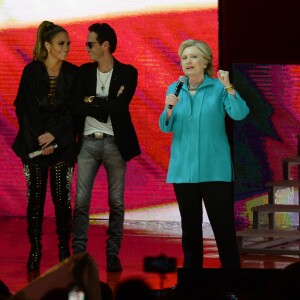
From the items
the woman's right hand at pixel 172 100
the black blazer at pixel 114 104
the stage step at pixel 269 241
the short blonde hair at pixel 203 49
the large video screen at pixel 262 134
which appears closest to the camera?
the woman's right hand at pixel 172 100

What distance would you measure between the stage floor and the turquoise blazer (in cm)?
75

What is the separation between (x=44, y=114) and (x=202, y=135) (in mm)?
1200

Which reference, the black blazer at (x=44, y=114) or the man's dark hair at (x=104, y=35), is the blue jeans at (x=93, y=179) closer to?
the black blazer at (x=44, y=114)

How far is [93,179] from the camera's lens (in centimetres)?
655

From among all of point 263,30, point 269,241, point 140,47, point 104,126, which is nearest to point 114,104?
point 104,126

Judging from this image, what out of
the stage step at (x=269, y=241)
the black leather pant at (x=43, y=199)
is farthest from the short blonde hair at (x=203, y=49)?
the stage step at (x=269, y=241)

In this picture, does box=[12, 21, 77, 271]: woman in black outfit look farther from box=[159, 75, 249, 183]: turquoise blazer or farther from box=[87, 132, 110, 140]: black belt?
box=[159, 75, 249, 183]: turquoise blazer

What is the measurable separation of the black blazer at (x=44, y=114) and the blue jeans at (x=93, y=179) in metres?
0.10

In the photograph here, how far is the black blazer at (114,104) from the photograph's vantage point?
6305 millimetres

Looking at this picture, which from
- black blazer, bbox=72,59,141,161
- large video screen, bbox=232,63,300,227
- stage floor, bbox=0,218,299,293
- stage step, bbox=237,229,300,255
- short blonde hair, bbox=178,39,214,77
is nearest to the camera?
short blonde hair, bbox=178,39,214,77

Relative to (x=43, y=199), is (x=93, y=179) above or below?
above

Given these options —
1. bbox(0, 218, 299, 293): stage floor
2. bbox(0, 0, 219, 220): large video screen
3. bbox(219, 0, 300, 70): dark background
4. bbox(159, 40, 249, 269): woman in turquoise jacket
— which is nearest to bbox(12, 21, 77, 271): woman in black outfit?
bbox(0, 218, 299, 293): stage floor

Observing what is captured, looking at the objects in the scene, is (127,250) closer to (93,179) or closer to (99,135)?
(93,179)

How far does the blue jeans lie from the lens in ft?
21.0
